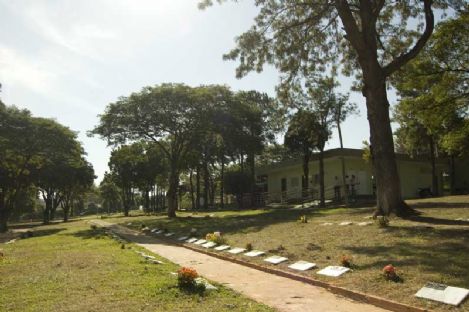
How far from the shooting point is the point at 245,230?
1848cm

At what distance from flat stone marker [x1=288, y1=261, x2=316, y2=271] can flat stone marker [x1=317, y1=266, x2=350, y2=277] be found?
0.48 metres

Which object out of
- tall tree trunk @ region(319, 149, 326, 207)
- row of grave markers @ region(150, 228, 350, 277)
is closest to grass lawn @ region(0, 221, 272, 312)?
row of grave markers @ region(150, 228, 350, 277)

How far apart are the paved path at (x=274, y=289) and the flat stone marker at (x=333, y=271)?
60cm

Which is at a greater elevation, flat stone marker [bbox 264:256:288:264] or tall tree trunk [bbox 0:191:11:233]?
tall tree trunk [bbox 0:191:11:233]

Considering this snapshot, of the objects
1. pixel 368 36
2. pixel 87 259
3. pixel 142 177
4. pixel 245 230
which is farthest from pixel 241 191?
pixel 87 259

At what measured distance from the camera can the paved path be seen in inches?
275

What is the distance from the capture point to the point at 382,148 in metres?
15.8

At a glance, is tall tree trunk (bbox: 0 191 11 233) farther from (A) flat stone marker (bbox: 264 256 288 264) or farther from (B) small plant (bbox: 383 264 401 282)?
(B) small plant (bbox: 383 264 401 282)

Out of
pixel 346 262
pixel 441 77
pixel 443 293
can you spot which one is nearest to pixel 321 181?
pixel 441 77

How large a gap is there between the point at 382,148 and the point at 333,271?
7.91 m

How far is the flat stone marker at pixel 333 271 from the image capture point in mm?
8934

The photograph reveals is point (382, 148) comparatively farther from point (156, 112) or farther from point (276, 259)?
point (156, 112)

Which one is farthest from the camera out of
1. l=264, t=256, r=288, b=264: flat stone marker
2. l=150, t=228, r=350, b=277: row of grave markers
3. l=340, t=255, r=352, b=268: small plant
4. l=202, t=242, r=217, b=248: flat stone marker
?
l=202, t=242, r=217, b=248: flat stone marker

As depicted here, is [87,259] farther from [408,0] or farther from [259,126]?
[259,126]
